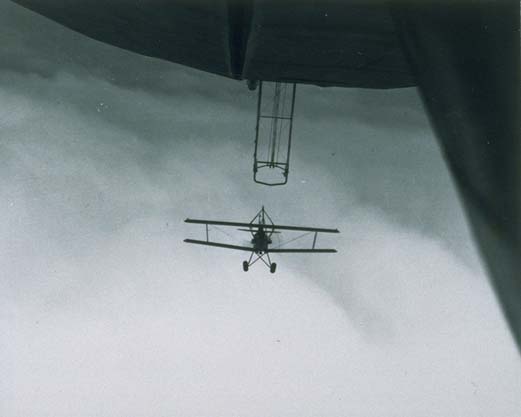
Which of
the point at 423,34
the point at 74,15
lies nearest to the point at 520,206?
the point at 423,34

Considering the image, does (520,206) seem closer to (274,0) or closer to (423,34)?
(423,34)

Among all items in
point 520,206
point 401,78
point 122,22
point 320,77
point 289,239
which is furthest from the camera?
point 289,239

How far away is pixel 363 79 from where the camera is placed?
5016 millimetres

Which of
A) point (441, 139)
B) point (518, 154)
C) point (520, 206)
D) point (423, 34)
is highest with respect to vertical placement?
point (423, 34)

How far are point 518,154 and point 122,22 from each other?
344 cm

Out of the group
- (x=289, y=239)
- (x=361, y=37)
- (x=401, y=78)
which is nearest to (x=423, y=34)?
(x=361, y=37)

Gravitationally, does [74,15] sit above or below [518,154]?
above

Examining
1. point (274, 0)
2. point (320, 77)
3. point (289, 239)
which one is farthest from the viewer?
point (289, 239)

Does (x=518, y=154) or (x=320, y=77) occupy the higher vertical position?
(x=320, y=77)

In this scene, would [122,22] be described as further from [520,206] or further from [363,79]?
[520,206]

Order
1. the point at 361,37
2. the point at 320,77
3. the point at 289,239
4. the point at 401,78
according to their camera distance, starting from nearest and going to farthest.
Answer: the point at 361,37 → the point at 401,78 → the point at 320,77 → the point at 289,239

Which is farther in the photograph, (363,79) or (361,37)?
(363,79)

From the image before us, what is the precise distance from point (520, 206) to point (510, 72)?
26cm

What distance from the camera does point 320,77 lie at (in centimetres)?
504
